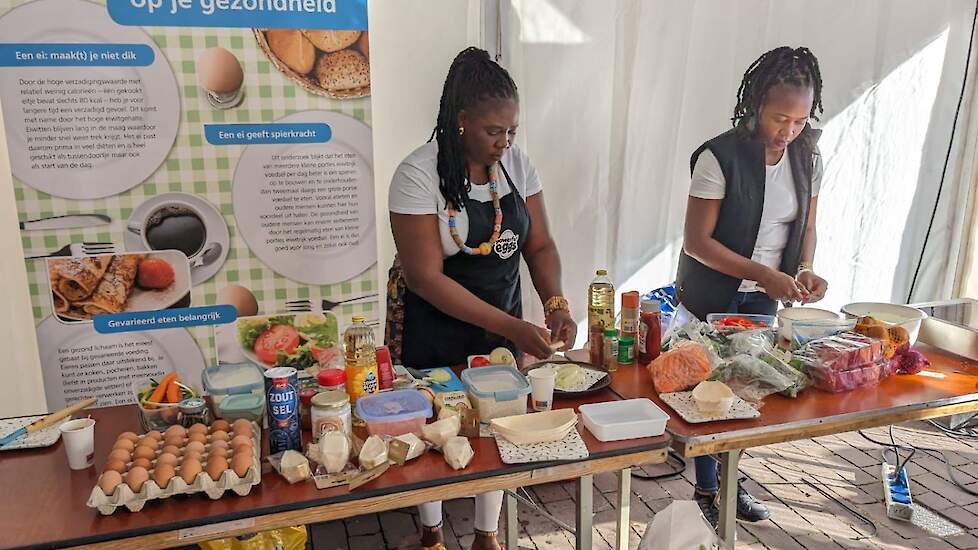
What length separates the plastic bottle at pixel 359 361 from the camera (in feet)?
6.18

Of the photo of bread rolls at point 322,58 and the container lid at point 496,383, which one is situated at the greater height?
the photo of bread rolls at point 322,58

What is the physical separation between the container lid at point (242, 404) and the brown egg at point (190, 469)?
27 centimetres

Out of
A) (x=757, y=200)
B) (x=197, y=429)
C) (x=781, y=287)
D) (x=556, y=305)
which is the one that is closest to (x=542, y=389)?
(x=556, y=305)

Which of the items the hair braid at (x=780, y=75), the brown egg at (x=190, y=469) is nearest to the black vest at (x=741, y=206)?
the hair braid at (x=780, y=75)

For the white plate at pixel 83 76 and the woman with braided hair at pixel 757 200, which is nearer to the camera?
the white plate at pixel 83 76

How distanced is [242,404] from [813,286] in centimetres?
222

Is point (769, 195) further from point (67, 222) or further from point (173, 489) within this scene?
point (67, 222)

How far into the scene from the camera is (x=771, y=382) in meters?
2.04

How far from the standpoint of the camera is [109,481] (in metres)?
1.51

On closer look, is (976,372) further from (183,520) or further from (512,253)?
(183,520)

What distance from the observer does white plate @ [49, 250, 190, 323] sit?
2748mm

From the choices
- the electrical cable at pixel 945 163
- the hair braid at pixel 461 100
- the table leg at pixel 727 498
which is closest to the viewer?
the table leg at pixel 727 498

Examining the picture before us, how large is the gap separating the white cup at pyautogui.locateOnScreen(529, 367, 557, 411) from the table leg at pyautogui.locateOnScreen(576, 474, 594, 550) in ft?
0.71

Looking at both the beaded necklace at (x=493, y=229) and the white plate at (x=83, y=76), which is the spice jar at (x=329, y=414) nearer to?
the beaded necklace at (x=493, y=229)
